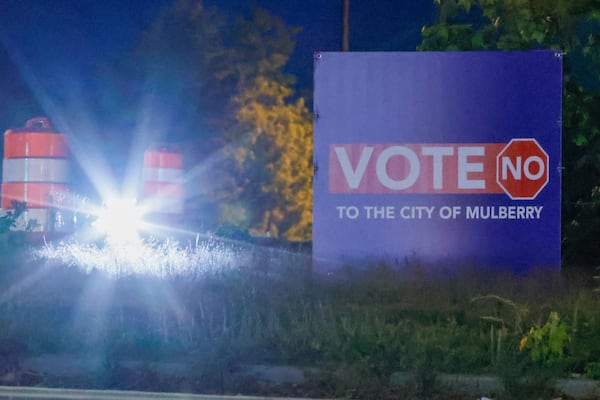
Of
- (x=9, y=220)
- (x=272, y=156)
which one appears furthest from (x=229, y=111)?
(x=9, y=220)

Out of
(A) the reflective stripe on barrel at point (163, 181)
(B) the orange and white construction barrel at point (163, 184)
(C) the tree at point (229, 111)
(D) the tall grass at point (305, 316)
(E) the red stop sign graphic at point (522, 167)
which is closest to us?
(D) the tall grass at point (305, 316)

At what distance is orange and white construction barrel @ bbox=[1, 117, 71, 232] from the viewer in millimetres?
17781

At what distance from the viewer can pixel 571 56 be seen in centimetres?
1316

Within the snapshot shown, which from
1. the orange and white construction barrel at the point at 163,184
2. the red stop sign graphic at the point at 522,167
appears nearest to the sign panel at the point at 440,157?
the red stop sign graphic at the point at 522,167

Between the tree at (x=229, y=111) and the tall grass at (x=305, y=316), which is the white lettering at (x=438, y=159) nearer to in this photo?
the tall grass at (x=305, y=316)

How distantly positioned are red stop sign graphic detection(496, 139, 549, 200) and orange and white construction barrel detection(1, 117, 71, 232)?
9.65m

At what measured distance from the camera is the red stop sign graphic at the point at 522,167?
416 inches

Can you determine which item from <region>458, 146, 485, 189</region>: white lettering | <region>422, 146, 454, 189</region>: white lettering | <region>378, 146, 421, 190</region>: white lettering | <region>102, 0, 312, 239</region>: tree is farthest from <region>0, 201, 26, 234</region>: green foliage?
<region>102, 0, 312, 239</region>: tree

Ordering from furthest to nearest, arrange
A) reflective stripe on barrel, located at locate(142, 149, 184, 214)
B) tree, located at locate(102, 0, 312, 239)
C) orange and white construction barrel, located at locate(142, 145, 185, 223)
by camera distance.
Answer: tree, located at locate(102, 0, 312, 239) < reflective stripe on barrel, located at locate(142, 149, 184, 214) < orange and white construction barrel, located at locate(142, 145, 185, 223)

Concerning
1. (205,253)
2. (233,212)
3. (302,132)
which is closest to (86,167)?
(233,212)

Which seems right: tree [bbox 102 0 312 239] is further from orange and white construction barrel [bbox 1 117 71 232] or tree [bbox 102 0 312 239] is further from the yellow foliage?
orange and white construction barrel [bbox 1 117 71 232]

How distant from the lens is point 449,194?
35.0 ft

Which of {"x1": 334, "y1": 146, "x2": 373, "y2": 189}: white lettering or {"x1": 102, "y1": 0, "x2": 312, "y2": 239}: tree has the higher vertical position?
{"x1": 102, "y1": 0, "x2": 312, "y2": 239}: tree

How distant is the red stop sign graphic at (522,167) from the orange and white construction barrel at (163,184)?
12.6 m
